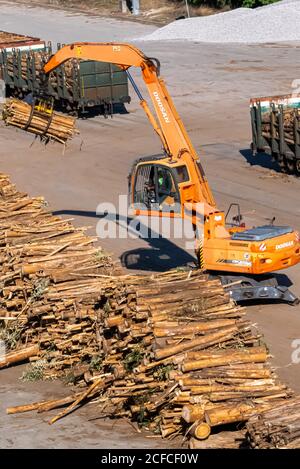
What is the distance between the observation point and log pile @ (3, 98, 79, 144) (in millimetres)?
33000

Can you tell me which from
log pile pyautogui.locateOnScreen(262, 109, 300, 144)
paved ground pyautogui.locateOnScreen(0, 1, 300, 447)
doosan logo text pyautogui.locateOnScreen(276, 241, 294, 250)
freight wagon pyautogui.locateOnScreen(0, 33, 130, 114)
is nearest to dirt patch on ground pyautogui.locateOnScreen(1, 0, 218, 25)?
paved ground pyautogui.locateOnScreen(0, 1, 300, 447)

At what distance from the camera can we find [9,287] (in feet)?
67.9

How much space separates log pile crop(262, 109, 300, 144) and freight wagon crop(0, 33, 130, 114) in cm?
975

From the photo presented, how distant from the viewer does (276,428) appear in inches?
550

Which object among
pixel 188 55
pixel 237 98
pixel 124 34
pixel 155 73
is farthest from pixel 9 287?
pixel 124 34

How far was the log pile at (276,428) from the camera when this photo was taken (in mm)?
13695

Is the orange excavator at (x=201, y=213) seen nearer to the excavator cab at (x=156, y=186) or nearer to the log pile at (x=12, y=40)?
the excavator cab at (x=156, y=186)

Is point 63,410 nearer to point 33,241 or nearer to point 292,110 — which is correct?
point 33,241

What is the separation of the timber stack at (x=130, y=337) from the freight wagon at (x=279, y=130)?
13.1m

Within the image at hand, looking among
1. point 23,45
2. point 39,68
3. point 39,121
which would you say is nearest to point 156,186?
point 39,121

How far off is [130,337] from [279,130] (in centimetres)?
1826

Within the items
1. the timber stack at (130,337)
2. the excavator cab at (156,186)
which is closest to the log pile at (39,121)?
the excavator cab at (156,186)

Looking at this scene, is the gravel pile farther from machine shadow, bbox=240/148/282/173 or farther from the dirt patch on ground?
machine shadow, bbox=240/148/282/173

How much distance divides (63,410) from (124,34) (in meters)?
50.3
